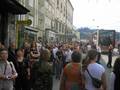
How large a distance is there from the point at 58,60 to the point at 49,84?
12540mm

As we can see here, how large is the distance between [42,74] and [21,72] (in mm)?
2311

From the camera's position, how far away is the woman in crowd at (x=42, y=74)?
8836 mm

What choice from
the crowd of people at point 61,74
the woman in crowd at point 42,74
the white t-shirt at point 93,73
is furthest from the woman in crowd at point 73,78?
the woman in crowd at point 42,74

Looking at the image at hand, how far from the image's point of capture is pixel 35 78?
29.3 feet

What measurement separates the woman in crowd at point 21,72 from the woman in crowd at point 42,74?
2063 millimetres

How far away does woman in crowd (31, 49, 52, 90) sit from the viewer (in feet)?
29.0

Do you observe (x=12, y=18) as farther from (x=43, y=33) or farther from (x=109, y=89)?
(x=43, y=33)

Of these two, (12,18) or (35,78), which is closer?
(35,78)

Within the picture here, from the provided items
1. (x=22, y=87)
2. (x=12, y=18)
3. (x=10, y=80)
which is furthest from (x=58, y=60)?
(x=10, y=80)

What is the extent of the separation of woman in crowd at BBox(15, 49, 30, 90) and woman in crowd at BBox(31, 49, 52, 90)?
206 cm

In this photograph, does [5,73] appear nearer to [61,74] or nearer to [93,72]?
[61,74]

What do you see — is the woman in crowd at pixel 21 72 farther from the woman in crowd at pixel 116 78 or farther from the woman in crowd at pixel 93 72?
the woman in crowd at pixel 116 78

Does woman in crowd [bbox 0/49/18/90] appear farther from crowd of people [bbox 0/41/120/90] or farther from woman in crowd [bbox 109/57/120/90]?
woman in crowd [bbox 109/57/120/90]

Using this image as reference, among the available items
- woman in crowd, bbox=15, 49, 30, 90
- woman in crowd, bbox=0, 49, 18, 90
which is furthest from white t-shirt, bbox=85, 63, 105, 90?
woman in crowd, bbox=15, 49, 30, 90
